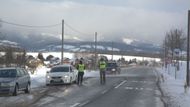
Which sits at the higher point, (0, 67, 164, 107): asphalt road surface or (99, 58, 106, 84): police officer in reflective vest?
(99, 58, 106, 84): police officer in reflective vest

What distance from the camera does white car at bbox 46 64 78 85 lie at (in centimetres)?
3553

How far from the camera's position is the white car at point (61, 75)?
35.5 m

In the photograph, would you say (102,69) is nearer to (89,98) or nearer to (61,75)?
(61,75)

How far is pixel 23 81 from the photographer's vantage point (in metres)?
26.8

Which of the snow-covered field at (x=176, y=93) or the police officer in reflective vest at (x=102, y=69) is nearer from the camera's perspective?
the snow-covered field at (x=176, y=93)

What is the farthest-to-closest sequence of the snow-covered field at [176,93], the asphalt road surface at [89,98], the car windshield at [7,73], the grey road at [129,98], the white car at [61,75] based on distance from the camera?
the white car at [61,75] → the car windshield at [7,73] → the snow-covered field at [176,93] → the grey road at [129,98] → the asphalt road surface at [89,98]

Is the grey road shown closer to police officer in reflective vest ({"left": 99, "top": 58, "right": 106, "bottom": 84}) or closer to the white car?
the white car

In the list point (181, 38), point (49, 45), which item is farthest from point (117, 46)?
point (181, 38)

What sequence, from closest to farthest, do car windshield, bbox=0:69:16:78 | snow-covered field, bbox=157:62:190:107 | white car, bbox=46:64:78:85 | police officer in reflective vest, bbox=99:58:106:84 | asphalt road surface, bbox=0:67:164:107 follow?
asphalt road surface, bbox=0:67:164:107 → snow-covered field, bbox=157:62:190:107 → car windshield, bbox=0:69:16:78 → white car, bbox=46:64:78:85 → police officer in reflective vest, bbox=99:58:106:84

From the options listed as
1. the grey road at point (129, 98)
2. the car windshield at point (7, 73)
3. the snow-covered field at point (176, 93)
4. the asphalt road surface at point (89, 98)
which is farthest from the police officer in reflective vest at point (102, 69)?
the car windshield at point (7, 73)

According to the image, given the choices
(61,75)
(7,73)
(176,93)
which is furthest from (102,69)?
(7,73)

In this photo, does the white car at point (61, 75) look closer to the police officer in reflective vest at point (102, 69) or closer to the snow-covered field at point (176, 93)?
the police officer in reflective vest at point (102, 69)

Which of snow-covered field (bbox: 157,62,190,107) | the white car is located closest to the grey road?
snow-covered field (bbox: 157,62,190,107)

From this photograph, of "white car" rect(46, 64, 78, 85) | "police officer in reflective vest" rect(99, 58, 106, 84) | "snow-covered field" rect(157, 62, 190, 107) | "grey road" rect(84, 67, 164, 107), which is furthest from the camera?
"police officer in reflective vest" rect(99, 58, 106, 84)
